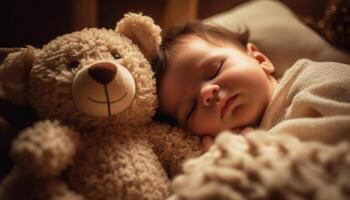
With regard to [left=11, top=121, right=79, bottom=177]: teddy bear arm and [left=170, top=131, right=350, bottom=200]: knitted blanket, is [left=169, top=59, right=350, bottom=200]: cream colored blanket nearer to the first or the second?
[left=170, top=131, right=350, bottom=200]: knitted blanket

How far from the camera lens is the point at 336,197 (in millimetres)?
505

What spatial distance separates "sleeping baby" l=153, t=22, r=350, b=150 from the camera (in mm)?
830

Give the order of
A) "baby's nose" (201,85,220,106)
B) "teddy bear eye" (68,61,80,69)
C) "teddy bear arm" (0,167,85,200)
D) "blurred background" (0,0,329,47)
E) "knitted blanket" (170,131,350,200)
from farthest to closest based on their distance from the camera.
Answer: "blurred background" (0,0,329,47) < "baby's nose" (201,85,220,106) < "teddy bear eye" (68,61,80,69) < "teddy bear arm" (0,167,85,200) < "knitted blanket" (170,131,350,200)

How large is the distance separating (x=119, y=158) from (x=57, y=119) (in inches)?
5.4

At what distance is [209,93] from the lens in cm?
86

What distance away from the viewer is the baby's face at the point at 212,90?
0.87 meters

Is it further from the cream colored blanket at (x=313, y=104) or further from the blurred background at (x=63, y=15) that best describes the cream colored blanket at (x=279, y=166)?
the blurred background at (x=63, y=15)

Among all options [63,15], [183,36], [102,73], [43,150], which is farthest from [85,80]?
[63,15]

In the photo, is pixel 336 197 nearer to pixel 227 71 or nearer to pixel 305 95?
pixel 305 95

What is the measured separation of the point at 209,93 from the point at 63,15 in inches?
24.0

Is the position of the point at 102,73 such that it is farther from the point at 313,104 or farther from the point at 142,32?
the point at 313,104

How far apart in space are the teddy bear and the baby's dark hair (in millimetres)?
78

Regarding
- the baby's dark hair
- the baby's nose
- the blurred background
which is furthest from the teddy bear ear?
the blurred background

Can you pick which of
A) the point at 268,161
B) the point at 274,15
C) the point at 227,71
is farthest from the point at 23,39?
the point at 268,161
